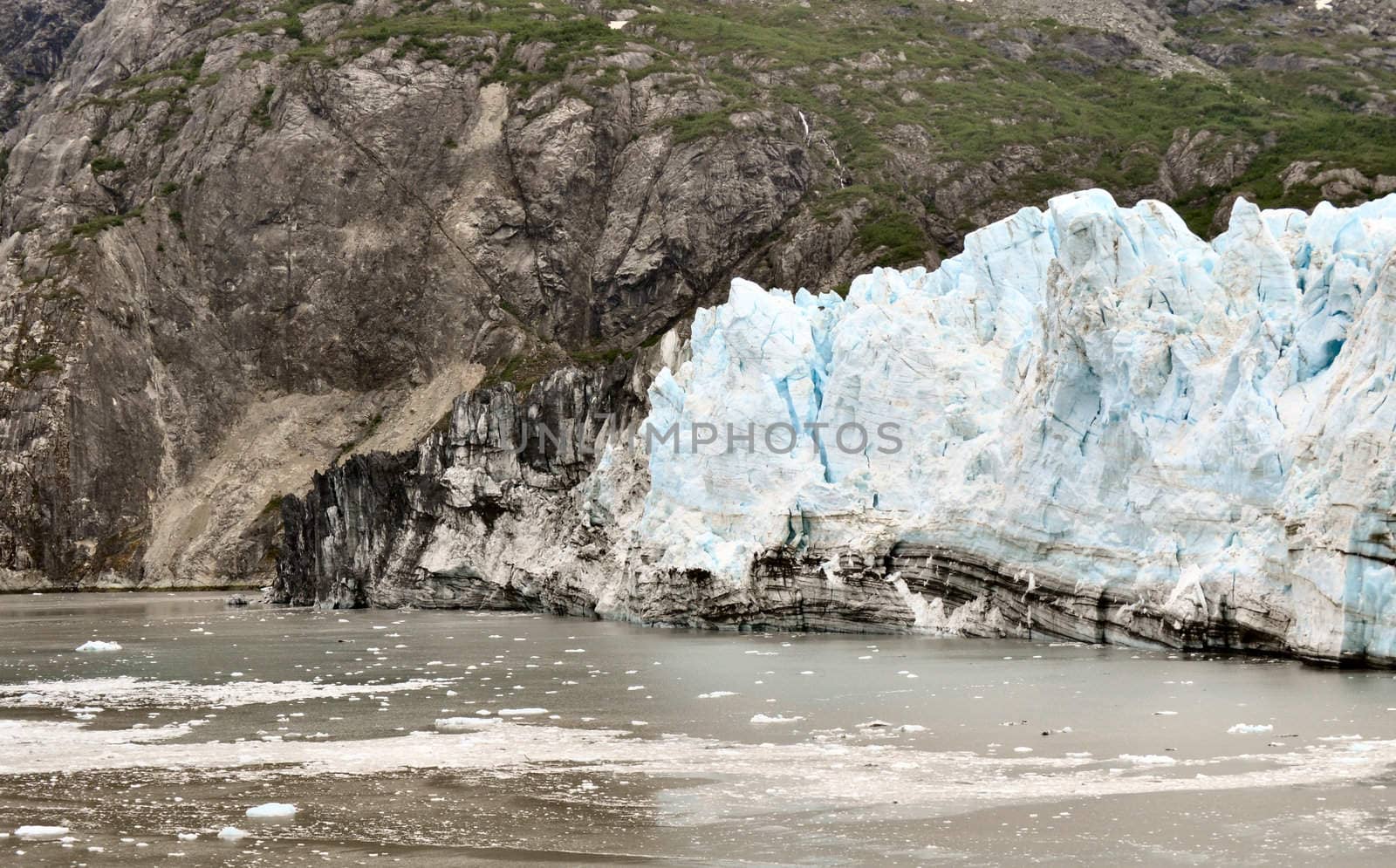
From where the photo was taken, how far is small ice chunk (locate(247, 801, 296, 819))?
11922 millimetres

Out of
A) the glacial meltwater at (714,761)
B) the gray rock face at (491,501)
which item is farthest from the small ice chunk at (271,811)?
the gray rock face at (491,501)

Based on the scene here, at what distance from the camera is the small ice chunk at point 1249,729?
14750 millimetres

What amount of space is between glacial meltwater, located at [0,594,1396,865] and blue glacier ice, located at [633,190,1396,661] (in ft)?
5.19

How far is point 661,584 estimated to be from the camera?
33094 mm

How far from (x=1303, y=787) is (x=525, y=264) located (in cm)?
7853

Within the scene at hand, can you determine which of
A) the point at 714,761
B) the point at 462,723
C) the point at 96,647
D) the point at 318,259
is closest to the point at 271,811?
the point at 714,761

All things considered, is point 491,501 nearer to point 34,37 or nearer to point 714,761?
point 714,761

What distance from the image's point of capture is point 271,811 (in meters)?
12.0

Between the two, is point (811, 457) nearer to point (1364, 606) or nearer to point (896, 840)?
point (1364, 606)

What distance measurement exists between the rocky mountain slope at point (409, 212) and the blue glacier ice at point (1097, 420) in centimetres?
4394

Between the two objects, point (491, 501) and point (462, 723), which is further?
point (491, 501)

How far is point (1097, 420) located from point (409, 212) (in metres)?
69.1

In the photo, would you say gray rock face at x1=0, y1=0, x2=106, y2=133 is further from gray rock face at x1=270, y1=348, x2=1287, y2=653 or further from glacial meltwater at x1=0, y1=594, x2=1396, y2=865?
glacial meltwater at x1=0, y1=594, x2=1396, y2=865

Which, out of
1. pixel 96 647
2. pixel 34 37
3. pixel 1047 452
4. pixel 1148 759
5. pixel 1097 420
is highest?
pixel 34 37
